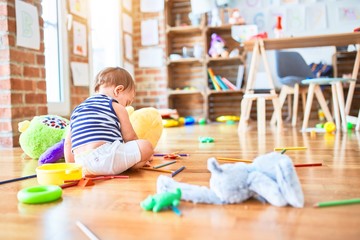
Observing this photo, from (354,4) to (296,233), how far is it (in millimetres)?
4141

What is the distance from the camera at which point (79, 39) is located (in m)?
3.12

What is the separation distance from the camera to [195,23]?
4.26 m

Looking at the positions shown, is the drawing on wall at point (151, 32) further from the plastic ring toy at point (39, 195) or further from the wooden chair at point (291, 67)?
the plastic ring toy at point (39, 195)

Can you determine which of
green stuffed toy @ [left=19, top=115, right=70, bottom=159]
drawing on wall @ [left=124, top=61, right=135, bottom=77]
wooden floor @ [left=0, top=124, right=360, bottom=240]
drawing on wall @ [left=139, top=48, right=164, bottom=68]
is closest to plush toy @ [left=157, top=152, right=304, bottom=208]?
wooden floor @ [left=0, top=124, right=360, bottom=240]

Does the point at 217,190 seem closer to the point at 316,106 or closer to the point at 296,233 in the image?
the point at 296,233

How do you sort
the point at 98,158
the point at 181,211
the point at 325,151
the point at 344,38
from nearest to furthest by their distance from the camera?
the point at 181,211
the point at 98,158
the point at 325,151
the point at 344,38

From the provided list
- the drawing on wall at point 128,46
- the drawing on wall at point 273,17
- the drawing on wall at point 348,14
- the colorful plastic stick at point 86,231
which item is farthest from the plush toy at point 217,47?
the colorful plastic stick at point 86,231

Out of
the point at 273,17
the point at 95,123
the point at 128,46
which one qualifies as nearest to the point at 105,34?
the point at 128,46

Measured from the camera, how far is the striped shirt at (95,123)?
1.29 m

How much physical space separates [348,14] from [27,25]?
11.1 feet

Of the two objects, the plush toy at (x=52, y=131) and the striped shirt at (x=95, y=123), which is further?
the plush toy at (x=52, y=131)

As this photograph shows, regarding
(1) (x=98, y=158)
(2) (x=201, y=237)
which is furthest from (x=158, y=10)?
(2) (x=201, y=237)

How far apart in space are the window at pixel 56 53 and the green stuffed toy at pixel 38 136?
1.03 m

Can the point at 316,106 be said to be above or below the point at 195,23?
below
